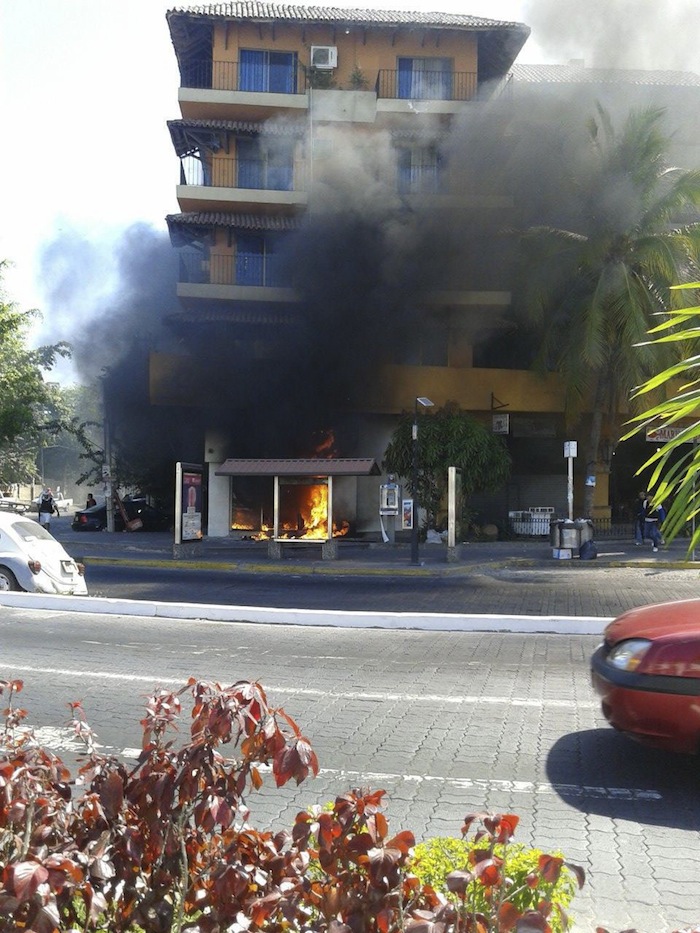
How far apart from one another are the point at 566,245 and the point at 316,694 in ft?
69.0

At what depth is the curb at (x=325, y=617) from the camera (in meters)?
10.7

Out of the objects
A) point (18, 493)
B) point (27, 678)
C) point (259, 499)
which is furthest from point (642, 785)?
point (18, 493)

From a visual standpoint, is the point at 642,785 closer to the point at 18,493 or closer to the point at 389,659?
the point at 389,659

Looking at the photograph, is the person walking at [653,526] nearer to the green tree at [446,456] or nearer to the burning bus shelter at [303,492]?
the green tree at [446,456]

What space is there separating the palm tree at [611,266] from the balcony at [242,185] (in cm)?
789

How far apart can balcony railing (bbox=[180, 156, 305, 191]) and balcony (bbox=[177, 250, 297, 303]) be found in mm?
2292

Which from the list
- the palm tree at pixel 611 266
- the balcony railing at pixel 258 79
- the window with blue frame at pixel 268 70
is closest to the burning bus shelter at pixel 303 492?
the palm tree at pixel 611 266

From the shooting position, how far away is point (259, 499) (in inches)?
1129

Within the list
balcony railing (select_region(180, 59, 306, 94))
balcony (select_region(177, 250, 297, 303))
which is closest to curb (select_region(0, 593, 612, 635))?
balcony (select_region(177, 250, 297, 303))

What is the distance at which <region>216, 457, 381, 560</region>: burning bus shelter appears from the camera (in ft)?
72.3

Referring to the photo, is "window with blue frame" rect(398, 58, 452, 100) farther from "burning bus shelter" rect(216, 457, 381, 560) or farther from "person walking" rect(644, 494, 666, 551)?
"person walking" rect(644, 494, 666, 551)

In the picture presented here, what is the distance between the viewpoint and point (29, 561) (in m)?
13.1

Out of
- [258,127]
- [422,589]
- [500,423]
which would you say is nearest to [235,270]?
[258,127]

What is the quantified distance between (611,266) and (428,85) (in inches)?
413
